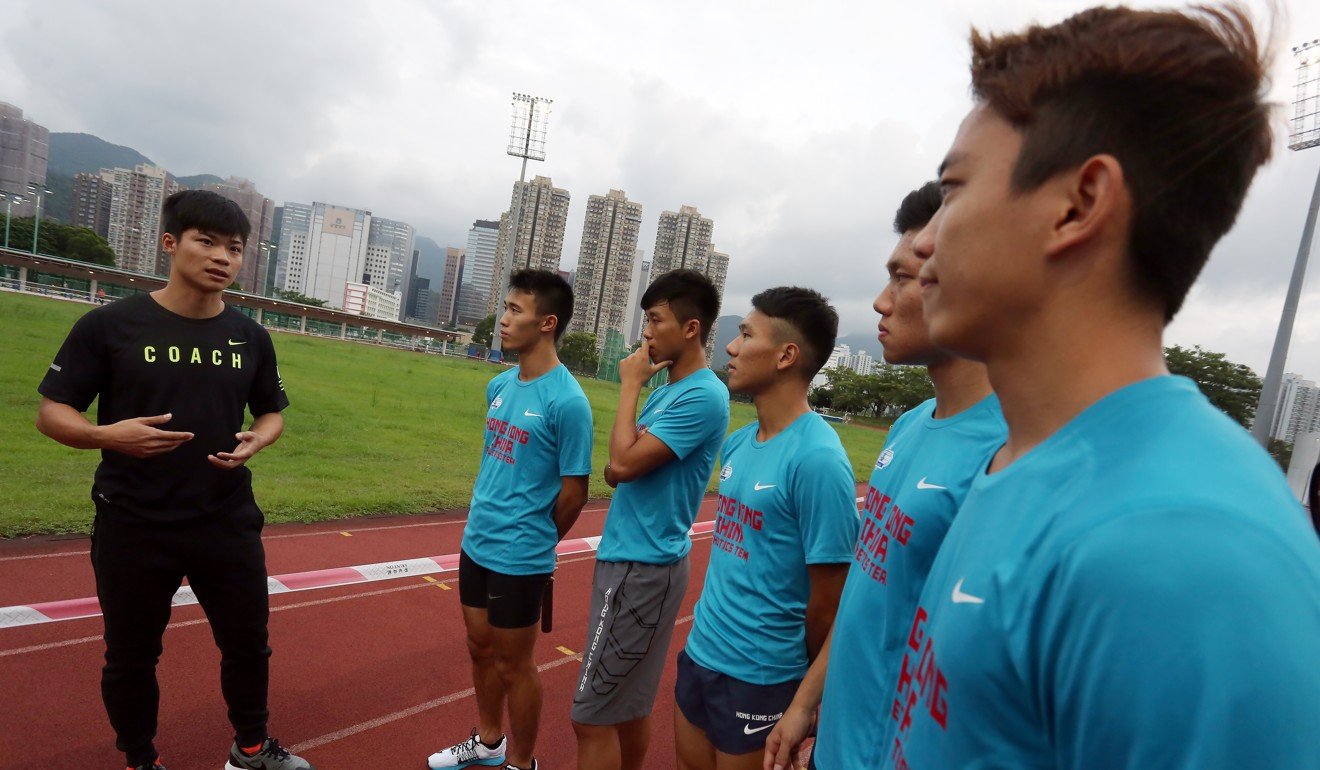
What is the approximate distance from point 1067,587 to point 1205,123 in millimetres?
510

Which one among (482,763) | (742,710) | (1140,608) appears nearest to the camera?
(1140,608)

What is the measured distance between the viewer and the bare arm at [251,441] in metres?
2.87

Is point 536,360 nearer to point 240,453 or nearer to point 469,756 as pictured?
point 240,453

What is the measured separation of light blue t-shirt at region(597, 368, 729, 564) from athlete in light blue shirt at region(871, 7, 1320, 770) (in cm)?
198

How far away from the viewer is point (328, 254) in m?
161

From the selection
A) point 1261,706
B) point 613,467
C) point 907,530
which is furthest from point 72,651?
point 1261,706

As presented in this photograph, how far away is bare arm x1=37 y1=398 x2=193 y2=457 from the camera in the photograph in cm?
264

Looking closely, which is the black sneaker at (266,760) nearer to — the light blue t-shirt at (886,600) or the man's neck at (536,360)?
the man's neck at (536,360)

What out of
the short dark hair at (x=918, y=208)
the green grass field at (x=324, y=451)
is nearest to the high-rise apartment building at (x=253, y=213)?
the green grass field at (x=324, y=451)

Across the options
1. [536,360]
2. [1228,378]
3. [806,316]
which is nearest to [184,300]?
[536,360]

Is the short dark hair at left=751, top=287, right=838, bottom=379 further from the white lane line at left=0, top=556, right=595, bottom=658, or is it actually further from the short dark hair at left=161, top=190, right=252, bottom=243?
the white lane line at left=0, top=556, right=595, bottom=658

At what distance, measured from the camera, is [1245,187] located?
2.75ft

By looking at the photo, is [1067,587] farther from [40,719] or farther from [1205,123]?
[40,719]

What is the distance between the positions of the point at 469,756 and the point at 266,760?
0.84 meters
